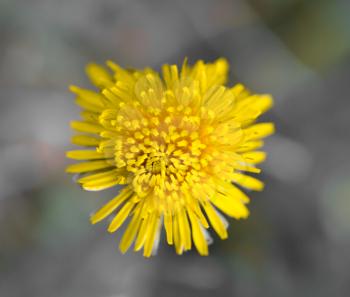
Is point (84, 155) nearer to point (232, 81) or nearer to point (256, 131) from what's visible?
point (256, 131)

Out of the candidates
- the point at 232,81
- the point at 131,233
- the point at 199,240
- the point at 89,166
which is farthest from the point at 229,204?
the point at 232,81

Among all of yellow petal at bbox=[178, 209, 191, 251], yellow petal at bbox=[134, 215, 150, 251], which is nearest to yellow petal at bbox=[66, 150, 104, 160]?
yellow petal at bbox=[134, 215, 150, 251]

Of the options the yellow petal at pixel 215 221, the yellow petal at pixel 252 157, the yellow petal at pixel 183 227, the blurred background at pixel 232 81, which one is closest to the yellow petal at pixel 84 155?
the yellow petal at pixel 183 227

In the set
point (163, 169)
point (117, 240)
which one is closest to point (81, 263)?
point (117, 240)

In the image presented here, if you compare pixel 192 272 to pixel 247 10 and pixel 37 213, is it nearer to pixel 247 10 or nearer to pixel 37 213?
pixel 37 213

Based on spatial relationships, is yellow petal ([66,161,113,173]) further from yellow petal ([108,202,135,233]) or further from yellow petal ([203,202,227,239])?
yellow petal ([203,202,227,239])

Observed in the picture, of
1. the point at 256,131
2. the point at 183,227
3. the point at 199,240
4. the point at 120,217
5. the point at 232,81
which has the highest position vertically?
the point at 232,81
